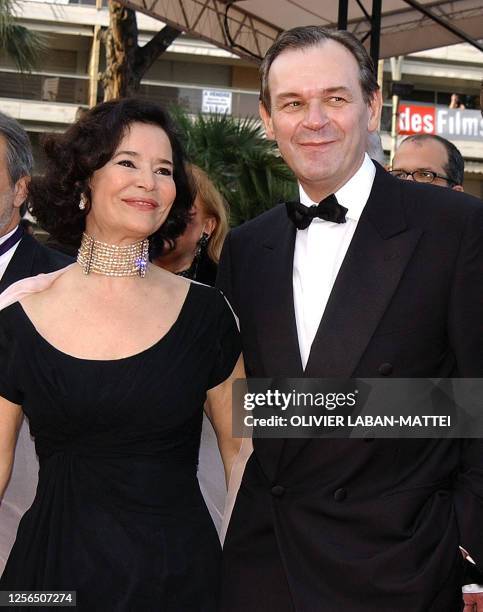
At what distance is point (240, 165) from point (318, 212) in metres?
9.41

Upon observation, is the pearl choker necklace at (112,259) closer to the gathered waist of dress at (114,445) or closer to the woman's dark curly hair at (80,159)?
the woman's dark curly hair at (80,159)

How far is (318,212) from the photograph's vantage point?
2.50 metres

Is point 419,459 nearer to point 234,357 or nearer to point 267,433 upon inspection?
point 267,433

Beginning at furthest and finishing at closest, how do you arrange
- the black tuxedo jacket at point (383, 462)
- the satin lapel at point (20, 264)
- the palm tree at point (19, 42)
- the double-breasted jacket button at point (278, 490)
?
the palm tree at point (19, 42) < the satin lapel at point (20, 264) < the double-breasted jacket button at point (278, 490) < the black tuxedo jacket at point (383, 462)

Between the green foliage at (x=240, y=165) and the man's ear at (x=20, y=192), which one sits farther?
the green foliage at (x=240, y=165)

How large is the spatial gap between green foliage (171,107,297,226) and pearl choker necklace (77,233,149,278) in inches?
338

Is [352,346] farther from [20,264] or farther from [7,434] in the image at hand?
[20,264]

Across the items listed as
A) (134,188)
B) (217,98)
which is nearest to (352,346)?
(134,188)

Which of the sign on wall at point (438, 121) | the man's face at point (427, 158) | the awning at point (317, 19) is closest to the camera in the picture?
the man's face at point (427, 158)

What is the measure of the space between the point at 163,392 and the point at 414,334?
76 cm

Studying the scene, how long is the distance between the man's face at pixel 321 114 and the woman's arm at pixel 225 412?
622 millimetres

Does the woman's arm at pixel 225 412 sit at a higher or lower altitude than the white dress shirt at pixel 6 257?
lower

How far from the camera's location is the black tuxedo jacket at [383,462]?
2.28 m

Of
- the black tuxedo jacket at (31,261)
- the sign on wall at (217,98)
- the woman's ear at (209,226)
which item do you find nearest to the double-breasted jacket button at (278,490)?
the black tuxedo jacket at (31,261)
